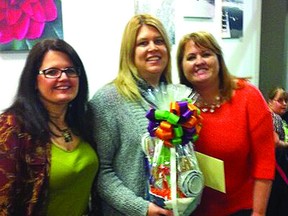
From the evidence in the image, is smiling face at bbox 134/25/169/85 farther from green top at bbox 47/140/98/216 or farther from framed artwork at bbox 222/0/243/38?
framed artwork at bbox 222/0/243/38

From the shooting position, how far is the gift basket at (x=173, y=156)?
1248mm

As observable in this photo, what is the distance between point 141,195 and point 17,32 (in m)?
0.93

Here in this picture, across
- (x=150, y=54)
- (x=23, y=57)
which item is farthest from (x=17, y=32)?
(x=150, y=54)

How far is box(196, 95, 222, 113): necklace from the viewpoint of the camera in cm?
158

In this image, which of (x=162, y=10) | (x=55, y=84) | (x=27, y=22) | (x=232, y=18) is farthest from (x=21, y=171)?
(x=232, y=18)

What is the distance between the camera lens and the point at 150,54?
1.45 m

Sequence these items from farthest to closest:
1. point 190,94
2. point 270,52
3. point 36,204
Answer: point 270,52 → point 190,94 → point 36,204

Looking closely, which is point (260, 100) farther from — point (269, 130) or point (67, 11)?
point (67, 11)

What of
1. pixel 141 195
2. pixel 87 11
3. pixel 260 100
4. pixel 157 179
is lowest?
pixel 141 195

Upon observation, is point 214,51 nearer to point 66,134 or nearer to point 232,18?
point 66,134

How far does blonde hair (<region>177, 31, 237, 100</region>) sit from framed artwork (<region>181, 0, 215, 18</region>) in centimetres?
118

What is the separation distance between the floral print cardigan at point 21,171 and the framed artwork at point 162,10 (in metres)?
1.33

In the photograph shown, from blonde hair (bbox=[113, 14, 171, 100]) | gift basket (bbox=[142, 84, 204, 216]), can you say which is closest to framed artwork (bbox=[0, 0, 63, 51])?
blonde hair (bbox=[113, 14, 171, 100])

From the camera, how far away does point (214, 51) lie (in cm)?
157
